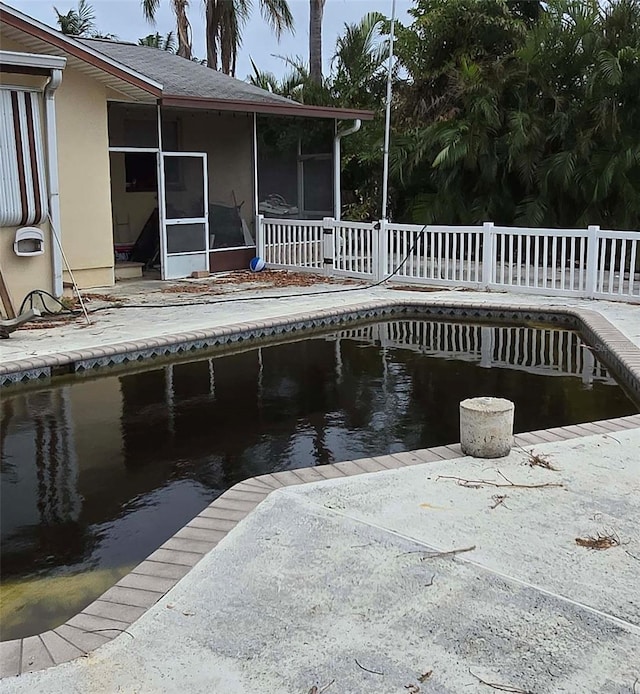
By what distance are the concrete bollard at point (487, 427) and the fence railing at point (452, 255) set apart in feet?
19.1

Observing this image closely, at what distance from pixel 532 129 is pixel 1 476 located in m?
11.2

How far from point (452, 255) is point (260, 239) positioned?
10.9 feet

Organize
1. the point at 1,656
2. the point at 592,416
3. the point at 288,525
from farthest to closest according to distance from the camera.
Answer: the point at 592,416, the point at 288,525, the point at 1,656

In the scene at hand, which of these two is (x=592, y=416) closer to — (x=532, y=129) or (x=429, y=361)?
(x=429, y=361)

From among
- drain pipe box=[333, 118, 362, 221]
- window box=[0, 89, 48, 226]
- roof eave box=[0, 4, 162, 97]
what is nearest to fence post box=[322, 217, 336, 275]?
drain pipe box=[333, 118, 362, 221]

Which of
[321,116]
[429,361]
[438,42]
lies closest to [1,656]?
[429,361]

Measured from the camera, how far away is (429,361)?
7.51 m

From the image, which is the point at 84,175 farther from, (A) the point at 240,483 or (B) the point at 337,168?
(A) the point at 240,483

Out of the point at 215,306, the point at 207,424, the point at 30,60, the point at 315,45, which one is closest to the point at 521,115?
the point at 215,306

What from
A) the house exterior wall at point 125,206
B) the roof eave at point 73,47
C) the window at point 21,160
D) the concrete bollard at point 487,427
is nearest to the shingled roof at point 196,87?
the roof eave at point 73,47

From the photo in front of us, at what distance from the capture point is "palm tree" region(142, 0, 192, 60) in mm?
25156

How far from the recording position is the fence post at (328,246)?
12245 millimetres

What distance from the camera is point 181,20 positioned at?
997 inches

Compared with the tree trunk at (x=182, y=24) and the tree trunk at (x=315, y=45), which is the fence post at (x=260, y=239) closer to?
the tree trunk at (x=315, y=45)
